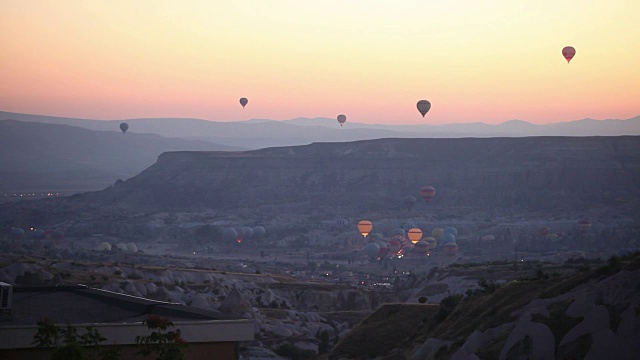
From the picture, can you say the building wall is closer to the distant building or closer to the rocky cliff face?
the distant building

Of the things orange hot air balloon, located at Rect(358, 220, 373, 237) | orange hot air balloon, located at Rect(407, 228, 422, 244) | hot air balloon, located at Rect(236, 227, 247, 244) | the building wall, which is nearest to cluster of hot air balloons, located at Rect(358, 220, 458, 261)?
orange hot air balloon, located at Rect(407, 228, 422, 244)

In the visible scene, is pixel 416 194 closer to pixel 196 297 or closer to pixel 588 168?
pixel 588 168

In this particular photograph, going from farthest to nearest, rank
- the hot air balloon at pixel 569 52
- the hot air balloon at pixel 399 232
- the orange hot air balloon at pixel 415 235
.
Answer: the hot air balloon at pixel 399 232
the orange hot air balloon at pixel 415 235
the hot air balloon at pixel 569 52

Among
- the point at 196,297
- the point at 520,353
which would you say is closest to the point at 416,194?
the point at 196,297

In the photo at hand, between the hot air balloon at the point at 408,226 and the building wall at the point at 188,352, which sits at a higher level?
the building wall at the point at 188,352

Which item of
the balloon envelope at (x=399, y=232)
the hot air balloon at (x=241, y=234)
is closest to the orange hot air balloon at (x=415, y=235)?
the balloon envelope at (x=399, y=232)

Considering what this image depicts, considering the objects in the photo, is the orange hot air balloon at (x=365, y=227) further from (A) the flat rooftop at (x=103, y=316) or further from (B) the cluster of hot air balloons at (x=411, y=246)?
(A) the flat rooftop at (x=103, y=316)

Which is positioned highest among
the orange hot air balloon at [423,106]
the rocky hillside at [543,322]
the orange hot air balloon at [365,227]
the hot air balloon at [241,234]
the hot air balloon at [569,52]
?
the hot air balloon at [569,52]

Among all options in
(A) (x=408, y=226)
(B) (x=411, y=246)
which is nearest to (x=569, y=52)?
(B) (x=411, y=246)
